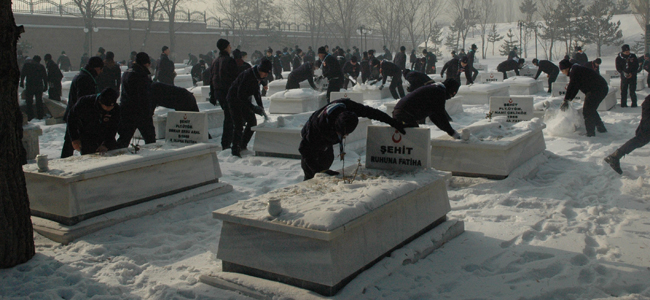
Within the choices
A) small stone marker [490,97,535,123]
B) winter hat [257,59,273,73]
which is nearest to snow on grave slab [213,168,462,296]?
winter hat [257,59,273,73]

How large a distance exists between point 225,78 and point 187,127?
2121 mm

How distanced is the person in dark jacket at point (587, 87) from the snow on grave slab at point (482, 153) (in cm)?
269

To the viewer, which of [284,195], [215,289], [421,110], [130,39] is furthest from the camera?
[130,39]

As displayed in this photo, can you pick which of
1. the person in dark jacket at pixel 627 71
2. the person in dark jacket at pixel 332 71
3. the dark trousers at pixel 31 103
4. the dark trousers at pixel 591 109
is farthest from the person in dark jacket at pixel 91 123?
the person in dark jacket at pixel 627 71

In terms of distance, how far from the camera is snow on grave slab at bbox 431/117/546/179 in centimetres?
664

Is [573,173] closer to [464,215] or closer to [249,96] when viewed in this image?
[464,215]

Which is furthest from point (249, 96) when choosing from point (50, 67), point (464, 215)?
point (50, 67)

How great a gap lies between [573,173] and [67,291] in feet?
19.9

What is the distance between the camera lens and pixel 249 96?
855 centimetres

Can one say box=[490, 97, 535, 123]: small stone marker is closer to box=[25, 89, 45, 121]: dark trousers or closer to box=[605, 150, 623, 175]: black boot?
box=[605, 150, 623, 175]: black boot

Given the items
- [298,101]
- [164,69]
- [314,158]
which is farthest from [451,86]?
[164,69]

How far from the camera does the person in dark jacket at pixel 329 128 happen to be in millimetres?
4484

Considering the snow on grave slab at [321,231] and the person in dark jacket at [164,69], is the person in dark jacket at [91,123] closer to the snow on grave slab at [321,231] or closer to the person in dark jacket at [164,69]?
the snow on grave slab at [321,231]

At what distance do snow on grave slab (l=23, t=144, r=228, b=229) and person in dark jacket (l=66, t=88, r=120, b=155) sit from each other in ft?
1.41
